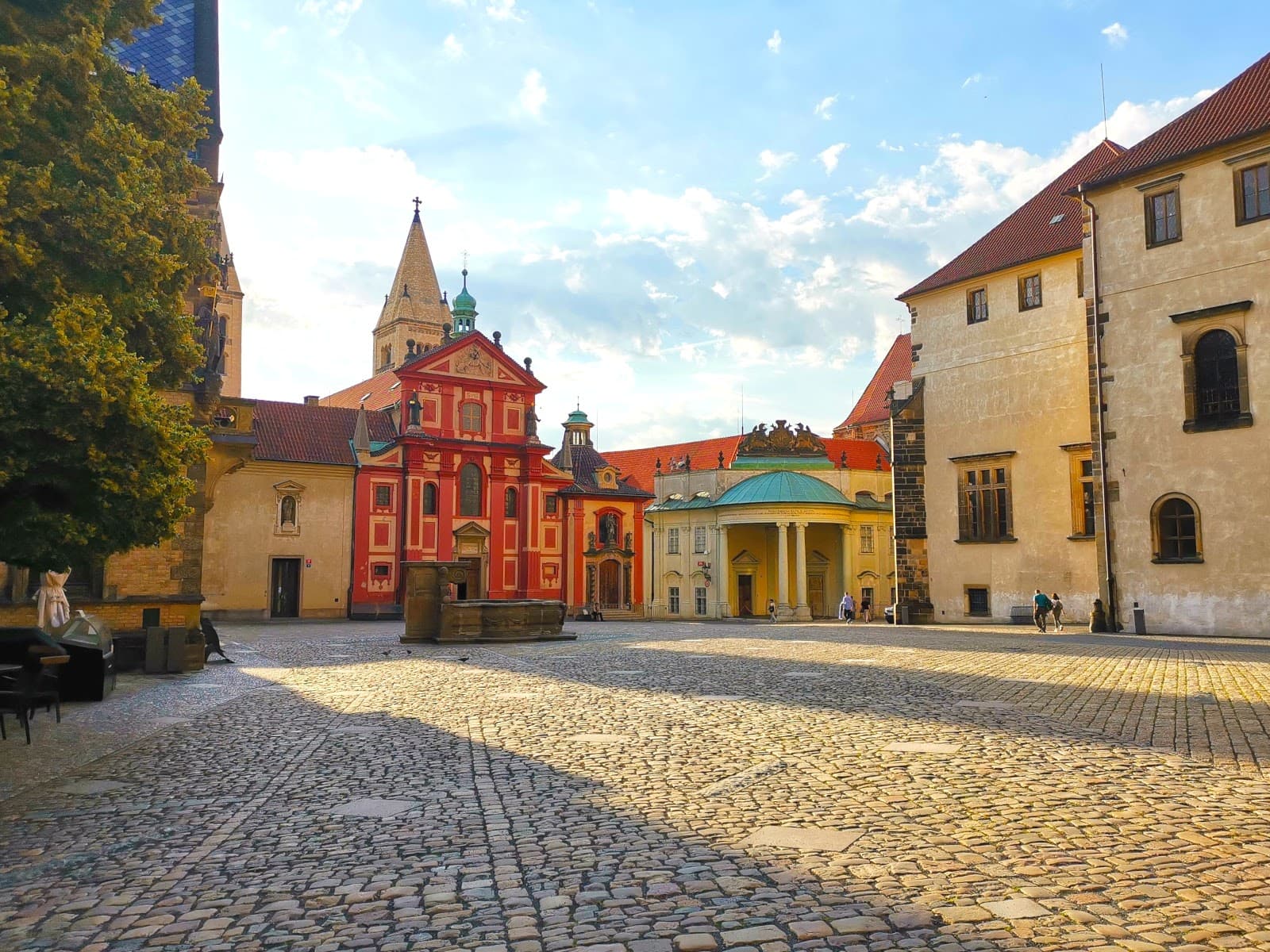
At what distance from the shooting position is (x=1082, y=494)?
30.0 meters

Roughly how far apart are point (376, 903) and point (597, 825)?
5.88 feet

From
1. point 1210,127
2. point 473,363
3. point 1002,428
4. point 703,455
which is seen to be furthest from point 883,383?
point 1210,127

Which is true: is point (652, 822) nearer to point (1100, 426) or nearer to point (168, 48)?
point (168, 48)

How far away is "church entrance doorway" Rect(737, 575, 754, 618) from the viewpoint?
5738cm

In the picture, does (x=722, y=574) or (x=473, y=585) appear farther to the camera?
(x=722, y=574)

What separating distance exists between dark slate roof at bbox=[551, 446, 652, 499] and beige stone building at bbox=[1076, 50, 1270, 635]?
104 ft

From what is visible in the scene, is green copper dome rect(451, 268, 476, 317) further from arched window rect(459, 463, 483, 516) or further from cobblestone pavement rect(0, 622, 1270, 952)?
cobblestone pavement rect(0, 622, 1270, 952)

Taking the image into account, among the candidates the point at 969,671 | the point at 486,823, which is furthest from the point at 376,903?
the point at 969,671

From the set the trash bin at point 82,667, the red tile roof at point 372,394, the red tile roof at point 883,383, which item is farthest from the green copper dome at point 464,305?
the trash bin at point 82,667

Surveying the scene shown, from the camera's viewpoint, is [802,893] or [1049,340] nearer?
[802,893]

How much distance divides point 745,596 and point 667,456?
796 inches

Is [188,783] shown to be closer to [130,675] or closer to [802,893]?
[802,893]

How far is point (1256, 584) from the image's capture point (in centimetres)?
2316

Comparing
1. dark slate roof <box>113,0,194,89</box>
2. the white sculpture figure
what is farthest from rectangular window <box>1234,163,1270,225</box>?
the white sculpture figure
